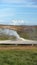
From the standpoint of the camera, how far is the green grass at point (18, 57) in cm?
267

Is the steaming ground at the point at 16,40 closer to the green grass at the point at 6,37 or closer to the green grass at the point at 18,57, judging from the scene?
the green grass at the point at 6,37

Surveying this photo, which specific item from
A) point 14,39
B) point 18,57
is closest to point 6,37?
point 14,39

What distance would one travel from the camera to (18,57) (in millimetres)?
2770

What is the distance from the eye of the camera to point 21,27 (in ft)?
9.90

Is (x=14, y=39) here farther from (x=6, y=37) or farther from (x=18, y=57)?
(x=18, y=57)

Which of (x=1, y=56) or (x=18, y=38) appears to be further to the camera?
(x=18, y=38)

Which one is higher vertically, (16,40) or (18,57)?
(16,40)

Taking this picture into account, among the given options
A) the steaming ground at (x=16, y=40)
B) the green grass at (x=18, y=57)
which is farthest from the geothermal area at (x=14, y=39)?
the green grass at (x=18, y=57)

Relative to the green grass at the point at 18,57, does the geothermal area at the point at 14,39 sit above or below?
above

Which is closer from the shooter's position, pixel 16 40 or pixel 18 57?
pixel 18 57

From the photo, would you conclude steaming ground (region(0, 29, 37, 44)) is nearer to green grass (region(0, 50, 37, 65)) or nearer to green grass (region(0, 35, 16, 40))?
green grass (region(0, 35, 16, 40))

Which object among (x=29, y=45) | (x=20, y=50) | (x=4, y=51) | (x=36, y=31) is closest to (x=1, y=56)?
(x=4, y=51)

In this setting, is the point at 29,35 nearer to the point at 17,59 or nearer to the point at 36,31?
the point at 36,31

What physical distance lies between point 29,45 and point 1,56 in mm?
515
